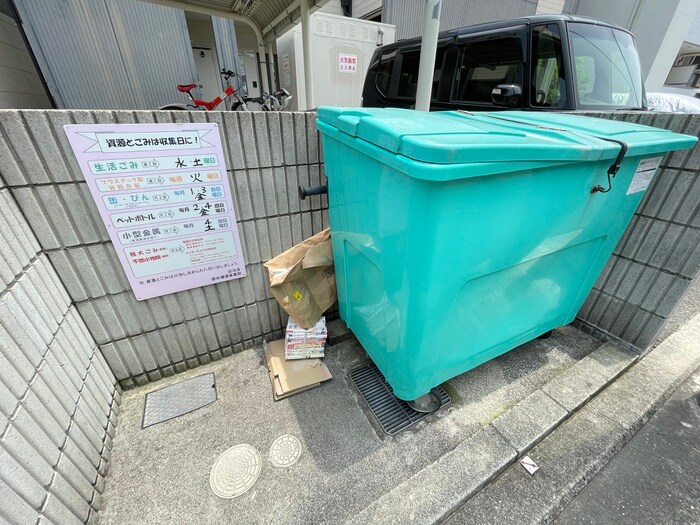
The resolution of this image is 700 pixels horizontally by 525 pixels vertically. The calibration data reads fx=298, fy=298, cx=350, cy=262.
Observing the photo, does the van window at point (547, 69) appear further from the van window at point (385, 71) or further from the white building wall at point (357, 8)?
the white building wall at point (357, 8)

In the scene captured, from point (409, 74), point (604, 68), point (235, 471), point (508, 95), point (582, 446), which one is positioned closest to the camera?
point (235, 471)

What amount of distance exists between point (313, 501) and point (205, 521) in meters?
0.46

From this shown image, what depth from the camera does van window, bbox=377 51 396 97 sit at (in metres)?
4.36

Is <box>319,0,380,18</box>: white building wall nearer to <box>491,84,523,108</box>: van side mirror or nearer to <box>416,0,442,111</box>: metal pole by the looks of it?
<box>491,84,523,108</box>: van side mirror

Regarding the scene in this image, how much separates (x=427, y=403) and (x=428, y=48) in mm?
2312

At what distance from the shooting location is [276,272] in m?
1.81

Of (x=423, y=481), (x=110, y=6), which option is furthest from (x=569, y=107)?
(x=110, y=6)

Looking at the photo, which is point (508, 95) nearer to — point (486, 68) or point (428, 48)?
point (486, 68)


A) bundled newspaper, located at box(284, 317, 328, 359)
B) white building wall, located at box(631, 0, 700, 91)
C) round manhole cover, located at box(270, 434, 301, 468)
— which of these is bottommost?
round manhole cover, located at box(270, 434, 301, 468)

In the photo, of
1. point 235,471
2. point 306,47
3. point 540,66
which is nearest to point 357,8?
point 306,47

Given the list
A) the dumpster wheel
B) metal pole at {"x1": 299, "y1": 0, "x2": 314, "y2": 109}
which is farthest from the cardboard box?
metal pole at {"x1": 299, "y1": 0, "x2": 314, "y2": 109}

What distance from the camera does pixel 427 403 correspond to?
1748 mm

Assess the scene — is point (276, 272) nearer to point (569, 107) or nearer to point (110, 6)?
point (569, 107)

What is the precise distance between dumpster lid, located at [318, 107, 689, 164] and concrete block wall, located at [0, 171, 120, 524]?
1.44m
